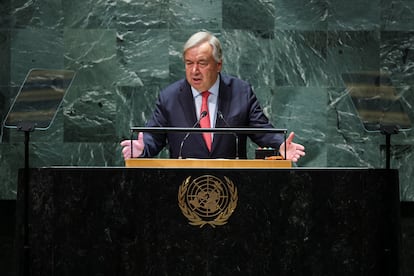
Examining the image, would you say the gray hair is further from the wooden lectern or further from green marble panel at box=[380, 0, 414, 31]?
green marble panel at box=[380, 0, 414, 31]

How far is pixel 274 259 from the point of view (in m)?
4.01

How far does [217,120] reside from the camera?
5.46 metres

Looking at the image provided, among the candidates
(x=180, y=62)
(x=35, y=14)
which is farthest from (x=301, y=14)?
(x=35, y=14)

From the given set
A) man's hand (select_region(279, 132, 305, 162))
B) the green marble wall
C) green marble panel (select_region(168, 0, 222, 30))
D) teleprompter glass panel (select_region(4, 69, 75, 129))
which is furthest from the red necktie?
green marble panel (select_region(168, 0, 222, 30))

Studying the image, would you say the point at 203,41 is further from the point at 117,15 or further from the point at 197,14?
the point at 117,15

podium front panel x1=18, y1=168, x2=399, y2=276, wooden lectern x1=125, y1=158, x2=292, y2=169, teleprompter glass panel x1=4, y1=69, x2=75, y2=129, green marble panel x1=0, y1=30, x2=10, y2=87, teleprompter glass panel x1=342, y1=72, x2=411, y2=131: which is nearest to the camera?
podium front panel x1=18, y1=168, x2=399, y2=276

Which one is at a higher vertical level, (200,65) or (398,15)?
(398,15)

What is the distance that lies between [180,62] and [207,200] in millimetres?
3192

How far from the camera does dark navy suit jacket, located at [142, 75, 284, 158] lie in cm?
532

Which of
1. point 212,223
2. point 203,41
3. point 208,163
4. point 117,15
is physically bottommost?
point 212,223

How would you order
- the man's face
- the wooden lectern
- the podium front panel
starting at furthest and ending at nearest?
the man's face, the wooden lectern, the podium front panel

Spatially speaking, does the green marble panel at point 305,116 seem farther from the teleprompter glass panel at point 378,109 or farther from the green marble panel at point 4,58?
the green marble panel at point 4,58

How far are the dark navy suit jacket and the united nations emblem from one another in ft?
3.74

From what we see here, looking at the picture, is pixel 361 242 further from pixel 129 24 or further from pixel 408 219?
pixel 129 24
